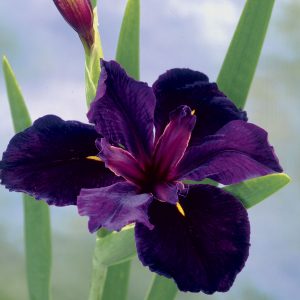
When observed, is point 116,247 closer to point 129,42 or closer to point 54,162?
point 54,162

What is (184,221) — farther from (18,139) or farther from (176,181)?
(18,139)

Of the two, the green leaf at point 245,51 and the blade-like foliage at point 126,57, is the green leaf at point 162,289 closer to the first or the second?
the blade-like foliage at point 126,57

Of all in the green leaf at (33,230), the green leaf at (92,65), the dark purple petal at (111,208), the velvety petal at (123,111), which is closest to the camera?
the dark purple petal at (111,208)

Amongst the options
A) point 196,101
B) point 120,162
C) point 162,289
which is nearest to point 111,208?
point 120,162

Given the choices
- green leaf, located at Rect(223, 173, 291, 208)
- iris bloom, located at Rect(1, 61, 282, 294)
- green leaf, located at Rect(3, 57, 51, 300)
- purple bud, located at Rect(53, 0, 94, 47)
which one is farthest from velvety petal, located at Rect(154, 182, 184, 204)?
green leaf, located at Rect(3, 57, 51, 300)

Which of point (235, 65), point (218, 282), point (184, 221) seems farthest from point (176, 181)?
point (235, 65)

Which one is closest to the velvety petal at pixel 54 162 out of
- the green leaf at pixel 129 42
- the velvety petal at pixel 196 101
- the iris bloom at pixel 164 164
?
the iris bloom at pixel 164 164
